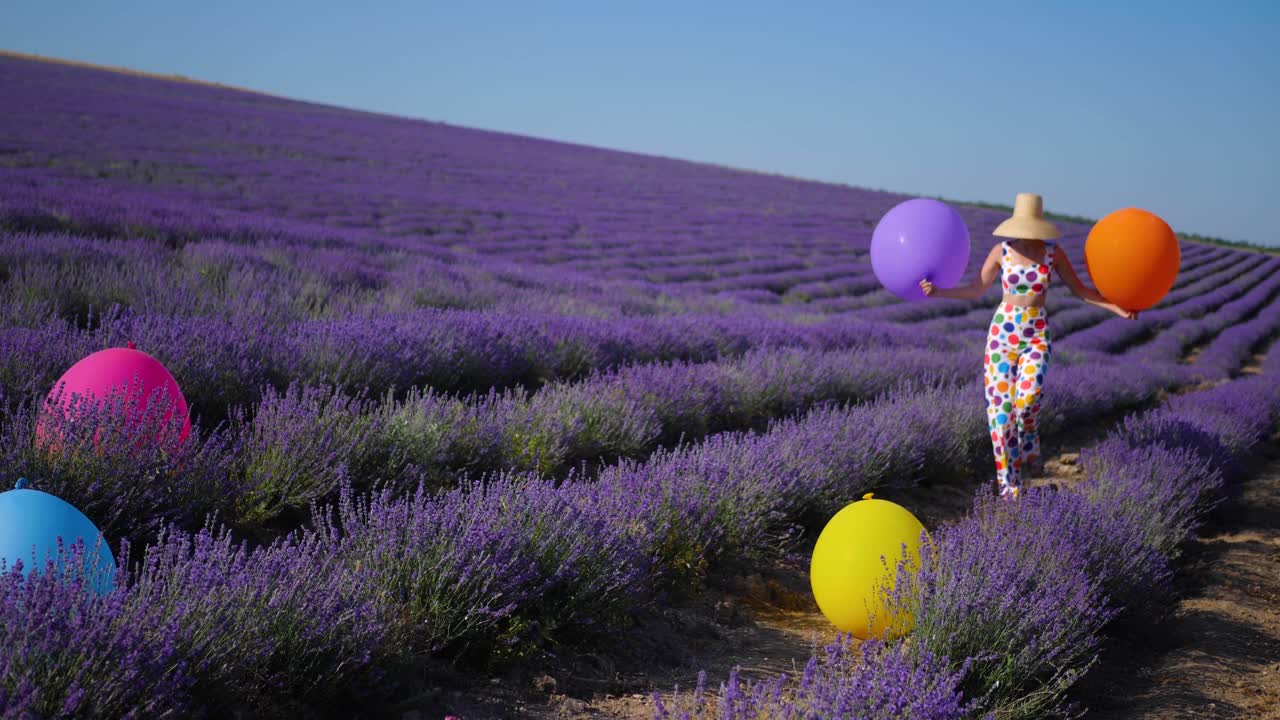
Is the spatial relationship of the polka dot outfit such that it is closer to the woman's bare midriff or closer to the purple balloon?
the woman's bare midriff

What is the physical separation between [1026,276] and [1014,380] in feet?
1.67

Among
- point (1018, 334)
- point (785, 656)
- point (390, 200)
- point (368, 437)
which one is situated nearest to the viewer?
point (785, 656)

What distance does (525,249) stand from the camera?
14.8 metres

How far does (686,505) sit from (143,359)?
2043mm

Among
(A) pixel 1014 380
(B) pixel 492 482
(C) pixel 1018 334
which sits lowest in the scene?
(B) pixel 492 482

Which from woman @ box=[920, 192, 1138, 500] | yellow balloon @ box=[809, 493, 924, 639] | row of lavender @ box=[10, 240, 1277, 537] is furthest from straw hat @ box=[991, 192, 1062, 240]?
row of lavender @ box=[10, 240, 1277, 537]

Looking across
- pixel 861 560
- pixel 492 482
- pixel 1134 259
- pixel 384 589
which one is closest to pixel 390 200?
pixel 1134 259

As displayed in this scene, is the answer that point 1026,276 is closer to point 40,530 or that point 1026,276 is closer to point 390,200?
point 40,530

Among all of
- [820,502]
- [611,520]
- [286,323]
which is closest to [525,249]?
[286,323]

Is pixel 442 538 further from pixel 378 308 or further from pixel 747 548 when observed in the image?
pixel 378 308

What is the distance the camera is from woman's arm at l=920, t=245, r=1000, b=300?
3902 millimetres

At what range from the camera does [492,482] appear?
283cm

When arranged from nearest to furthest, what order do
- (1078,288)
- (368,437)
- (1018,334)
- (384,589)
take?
(384,589), (368,437), (1018,334), (1078,288)

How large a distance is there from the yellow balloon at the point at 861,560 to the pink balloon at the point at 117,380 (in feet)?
7.39
